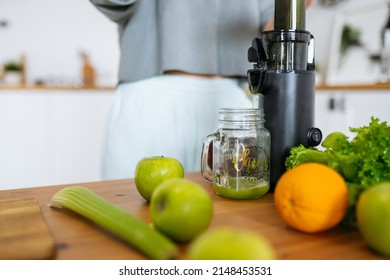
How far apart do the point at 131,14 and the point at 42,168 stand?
1.76 m

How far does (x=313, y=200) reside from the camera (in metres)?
0.48

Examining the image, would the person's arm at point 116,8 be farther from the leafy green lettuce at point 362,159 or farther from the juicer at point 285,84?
the leafy green lettuce at point 362,159

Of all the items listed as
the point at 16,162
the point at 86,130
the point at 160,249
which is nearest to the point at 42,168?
the point at 16,162

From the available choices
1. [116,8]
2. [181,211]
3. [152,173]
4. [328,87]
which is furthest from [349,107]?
[181,211]

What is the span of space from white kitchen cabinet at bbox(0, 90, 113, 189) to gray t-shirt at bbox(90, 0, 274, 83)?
5.07ft

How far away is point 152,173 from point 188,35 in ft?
1.80

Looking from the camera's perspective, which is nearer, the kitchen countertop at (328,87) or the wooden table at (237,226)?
the wooden table at (237,226)

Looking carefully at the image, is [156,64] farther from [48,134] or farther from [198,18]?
[48,134]

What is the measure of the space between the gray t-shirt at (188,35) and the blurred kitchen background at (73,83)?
4.50ft

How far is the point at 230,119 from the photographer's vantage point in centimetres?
67

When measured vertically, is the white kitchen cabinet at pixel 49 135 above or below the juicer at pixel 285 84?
below

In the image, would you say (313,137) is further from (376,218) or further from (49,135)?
(49,135)

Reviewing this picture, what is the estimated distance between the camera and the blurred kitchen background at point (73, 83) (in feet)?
7.95

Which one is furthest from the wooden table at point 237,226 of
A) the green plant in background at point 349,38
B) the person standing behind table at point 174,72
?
the green plant in background at point 349,38
